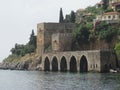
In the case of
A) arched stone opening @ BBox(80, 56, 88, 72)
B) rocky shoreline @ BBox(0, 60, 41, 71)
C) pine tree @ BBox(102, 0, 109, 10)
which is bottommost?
arched stone opening @ BBox(80, 56, 88, 72)

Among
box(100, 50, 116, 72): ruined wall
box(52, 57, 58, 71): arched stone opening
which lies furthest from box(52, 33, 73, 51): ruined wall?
box(100, 50, 116, 72): ruined wall

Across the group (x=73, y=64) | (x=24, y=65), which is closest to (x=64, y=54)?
(x=73, y=64)

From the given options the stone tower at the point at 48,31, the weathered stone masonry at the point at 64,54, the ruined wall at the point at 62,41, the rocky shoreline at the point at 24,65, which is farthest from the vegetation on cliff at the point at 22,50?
the ruined wall at the point at 62,41

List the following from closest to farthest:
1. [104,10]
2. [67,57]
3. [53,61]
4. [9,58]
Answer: [67,57] → [53,61] → [104,10] → [9,58]

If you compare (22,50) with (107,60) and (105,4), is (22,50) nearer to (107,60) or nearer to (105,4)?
(105,4)

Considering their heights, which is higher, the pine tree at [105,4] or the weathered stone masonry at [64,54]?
the pine tree at [105,4]

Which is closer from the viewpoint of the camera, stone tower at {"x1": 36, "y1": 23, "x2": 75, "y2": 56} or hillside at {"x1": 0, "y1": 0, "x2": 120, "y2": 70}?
hillside at {"x1": 0, "y1": 0, "x2": 120, "y2": 70}

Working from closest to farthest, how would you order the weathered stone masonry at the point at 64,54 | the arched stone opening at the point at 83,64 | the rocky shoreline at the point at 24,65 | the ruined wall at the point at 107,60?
1. the ruined wall at the point at 107,60
2. the weathered stone masonry at the point at 64,54
3. the arched stone opening at the point at 83,64
4. the rocky shoreline at the point at 24,65

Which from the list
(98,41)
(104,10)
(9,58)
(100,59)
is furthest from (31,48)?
(100,59)

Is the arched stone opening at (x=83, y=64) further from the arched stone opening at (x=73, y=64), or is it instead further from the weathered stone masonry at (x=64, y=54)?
the arched stone opening at (x=73, y=64)

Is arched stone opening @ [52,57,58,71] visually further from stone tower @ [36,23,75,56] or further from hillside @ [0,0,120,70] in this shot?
stone tower @ [36,23,75,56]

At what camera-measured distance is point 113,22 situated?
144 m

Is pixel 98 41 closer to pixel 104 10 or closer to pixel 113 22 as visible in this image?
pixel 113 22

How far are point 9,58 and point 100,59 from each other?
7381 cm
